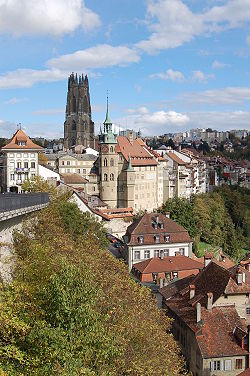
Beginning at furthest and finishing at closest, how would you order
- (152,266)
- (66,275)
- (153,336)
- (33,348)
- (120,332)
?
(152,266), (153,336), (120,332), (66,275), (33,348)

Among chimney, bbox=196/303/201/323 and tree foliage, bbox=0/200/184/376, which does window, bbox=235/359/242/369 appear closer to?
chimney, bbox=196/303/201/323

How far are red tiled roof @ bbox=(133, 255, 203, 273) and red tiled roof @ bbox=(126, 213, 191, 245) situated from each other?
16.5 feet

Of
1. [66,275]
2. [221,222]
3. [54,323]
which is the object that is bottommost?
[221,222]

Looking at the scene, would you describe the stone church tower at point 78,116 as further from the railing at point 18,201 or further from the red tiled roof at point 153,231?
the railing at point 18,201

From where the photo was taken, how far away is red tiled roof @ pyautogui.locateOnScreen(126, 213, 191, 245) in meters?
51.6

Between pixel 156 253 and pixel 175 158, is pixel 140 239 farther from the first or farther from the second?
pixel 175 158

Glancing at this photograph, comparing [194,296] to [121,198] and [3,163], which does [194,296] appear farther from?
[121,198]

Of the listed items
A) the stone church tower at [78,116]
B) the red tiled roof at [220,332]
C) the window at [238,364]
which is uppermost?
the stone church tower at [78,116]

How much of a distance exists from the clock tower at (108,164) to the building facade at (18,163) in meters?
16.2

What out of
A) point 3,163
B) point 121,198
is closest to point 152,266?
point 3,163

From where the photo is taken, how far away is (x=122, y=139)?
91875 millimetres

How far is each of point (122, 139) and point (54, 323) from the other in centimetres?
7553

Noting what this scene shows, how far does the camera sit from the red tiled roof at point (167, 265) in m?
44.5

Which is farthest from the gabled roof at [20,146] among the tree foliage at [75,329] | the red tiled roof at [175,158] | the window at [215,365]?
the tree foliage at [75,329]
